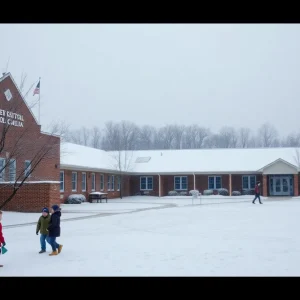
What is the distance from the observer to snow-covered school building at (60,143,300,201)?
44.9 metres

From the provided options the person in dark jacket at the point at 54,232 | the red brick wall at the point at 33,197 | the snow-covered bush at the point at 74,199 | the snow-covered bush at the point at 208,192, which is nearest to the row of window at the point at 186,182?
the snow-covered bush at the point at 208,192

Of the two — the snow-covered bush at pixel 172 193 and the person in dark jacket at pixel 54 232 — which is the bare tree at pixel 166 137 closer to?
the snow-covered bush at pixel 172 193

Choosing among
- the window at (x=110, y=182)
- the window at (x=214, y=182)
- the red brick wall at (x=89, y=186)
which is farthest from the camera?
the window at (x=214, y=182)

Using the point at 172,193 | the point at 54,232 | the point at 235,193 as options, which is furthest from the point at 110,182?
the point at 54,232

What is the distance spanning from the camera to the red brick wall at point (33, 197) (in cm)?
2439

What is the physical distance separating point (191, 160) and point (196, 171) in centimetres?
319

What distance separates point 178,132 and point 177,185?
61919 mm

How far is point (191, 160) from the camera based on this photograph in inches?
1989

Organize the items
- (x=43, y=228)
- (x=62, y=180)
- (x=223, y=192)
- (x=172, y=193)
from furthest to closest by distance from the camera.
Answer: (x=172, y=193) < (x=223, y=192) < (x=62, y=180) < (x=43, y=228)

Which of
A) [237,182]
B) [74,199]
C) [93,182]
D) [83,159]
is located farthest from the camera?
[237,182]

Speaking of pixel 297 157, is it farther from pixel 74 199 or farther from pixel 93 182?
pixel 74 199

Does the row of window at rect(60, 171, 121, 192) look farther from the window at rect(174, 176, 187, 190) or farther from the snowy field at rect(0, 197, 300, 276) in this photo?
the snowy field at rect(0, 197, 300, 276)
